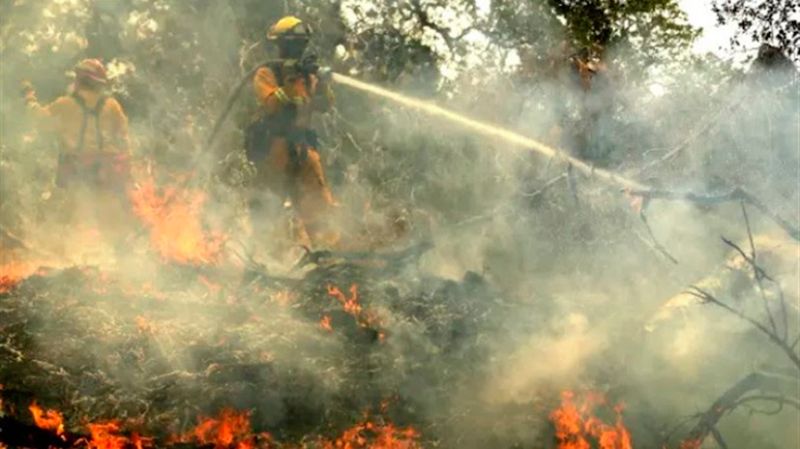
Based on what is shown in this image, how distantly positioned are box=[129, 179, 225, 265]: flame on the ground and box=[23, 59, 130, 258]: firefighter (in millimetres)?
306

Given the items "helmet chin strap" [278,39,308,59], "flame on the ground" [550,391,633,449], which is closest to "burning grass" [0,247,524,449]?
"flame on the ground" [550,391,633,449]

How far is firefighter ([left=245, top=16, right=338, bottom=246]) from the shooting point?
29.8ft

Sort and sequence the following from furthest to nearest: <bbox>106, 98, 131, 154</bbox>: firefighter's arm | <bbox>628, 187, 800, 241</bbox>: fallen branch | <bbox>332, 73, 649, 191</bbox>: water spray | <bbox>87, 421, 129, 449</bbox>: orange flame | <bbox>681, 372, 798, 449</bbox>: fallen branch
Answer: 1. <bbox>332, 73, 649, 191</bbox>: water spray
2. <bbox>106, 98, 131, 154</bbox>: firefighter's arm
3. <bbox>87, 421, 129, 449</bbox>: orange flame
4. <bbox>628, 187, 800, 241</bbox>: fallen branch
5. <bbox>681, 372, 798, 449</bbox>: fallen branch

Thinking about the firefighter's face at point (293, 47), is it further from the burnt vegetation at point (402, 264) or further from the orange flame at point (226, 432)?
the orange flame at point (226, 432)

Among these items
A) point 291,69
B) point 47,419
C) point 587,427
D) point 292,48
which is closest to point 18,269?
point 291,69

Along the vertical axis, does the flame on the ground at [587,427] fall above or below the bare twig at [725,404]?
below

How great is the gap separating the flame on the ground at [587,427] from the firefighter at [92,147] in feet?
19.1

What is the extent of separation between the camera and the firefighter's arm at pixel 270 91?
900 centimetres

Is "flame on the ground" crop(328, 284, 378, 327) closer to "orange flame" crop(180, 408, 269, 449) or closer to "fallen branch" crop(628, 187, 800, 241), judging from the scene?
"orange flame" crop(180, 408, 269, 449)

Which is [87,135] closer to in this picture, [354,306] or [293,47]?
[293,47]

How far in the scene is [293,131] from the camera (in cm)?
947

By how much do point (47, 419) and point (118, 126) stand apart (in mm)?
4743

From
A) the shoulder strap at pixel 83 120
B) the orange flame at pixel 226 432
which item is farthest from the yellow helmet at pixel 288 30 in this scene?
the orange flame at pixel 226 432

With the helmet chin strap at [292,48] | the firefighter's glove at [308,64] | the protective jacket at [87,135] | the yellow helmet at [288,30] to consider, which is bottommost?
the protective jacket at [87,135]
